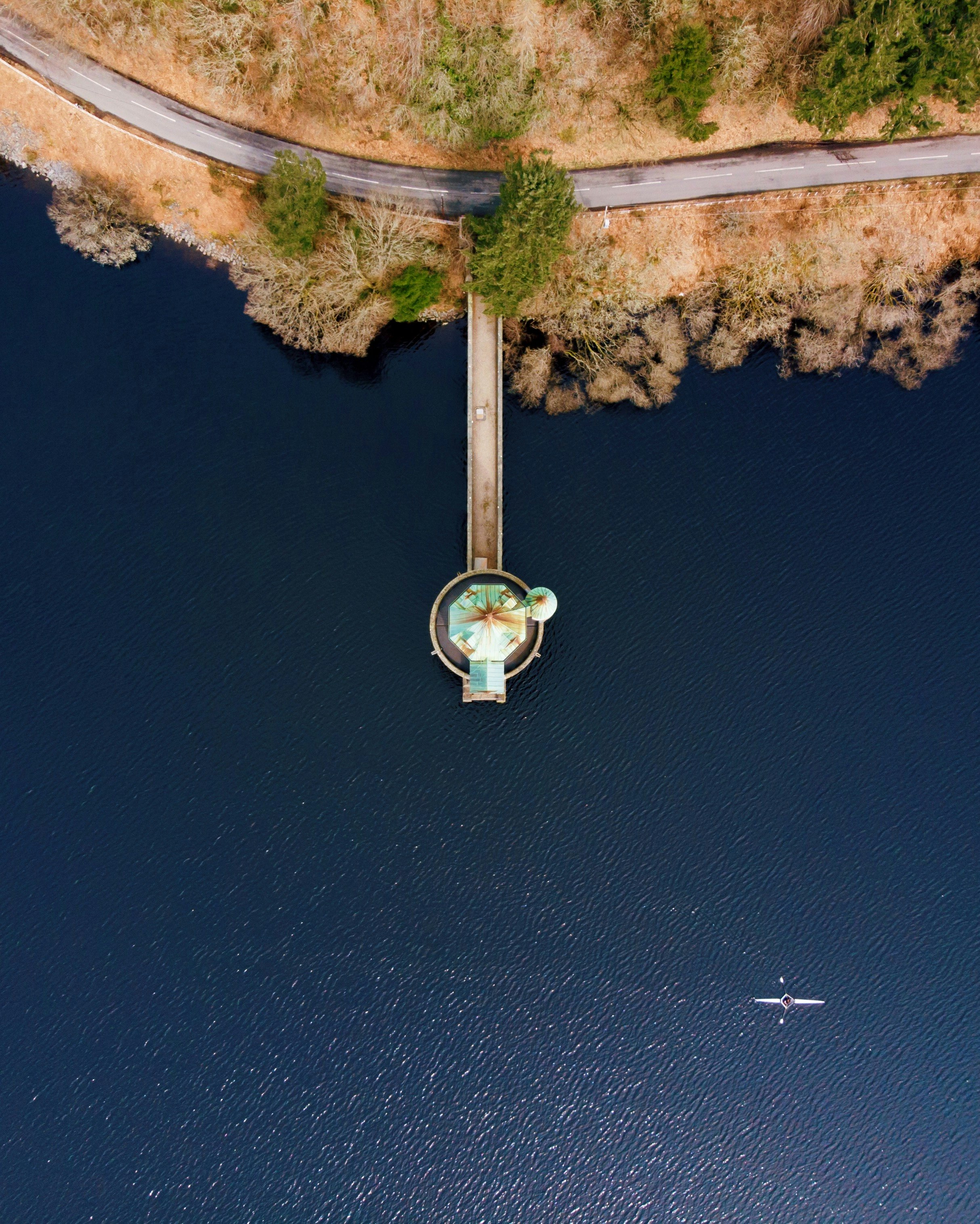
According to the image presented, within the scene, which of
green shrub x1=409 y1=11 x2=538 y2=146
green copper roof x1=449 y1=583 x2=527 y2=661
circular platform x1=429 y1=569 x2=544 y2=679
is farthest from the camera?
circular platform x1=429 y1=569 x2=544 y2=679

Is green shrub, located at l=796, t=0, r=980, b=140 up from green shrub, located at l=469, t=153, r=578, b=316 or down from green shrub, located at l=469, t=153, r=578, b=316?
up

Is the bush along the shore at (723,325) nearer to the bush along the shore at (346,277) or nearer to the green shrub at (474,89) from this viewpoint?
the bush along the shore at (346,277)

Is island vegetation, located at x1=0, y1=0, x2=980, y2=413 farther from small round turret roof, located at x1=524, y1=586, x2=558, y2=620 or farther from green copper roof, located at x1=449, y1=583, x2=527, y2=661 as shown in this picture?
green copper roof, located at x1=449, y1=583, x2=527, y2=661

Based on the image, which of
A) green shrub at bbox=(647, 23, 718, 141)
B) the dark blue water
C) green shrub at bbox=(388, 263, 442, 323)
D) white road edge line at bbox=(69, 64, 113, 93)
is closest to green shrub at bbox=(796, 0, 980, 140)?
green shrub at bbox=(647, 23, 718, 141)

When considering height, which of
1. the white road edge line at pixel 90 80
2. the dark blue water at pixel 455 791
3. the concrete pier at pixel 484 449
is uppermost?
the white road edge line at pixel 90 80

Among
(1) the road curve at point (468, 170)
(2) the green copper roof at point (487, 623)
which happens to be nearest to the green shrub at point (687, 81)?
(1) the road curve at point (468, 170)

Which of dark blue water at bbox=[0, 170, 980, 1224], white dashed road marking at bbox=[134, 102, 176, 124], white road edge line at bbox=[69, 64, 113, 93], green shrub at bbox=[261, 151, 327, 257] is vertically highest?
white road edge line at bbox=[69, 64, 113, 93]

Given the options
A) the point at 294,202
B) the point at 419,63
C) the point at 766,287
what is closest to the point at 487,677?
the point at 294,202

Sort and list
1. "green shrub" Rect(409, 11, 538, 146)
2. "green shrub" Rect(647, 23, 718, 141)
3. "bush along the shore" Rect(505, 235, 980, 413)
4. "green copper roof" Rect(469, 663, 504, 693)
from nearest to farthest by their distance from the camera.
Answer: "green shrub" Rect(647, 23, 718, 141) < "green shrub" Rect(409, 11, 538, 146) < "green copper roof" Rect(469, 663, 504, 693) < "bush along the shore" Rect(505, 235, 980, 413)
